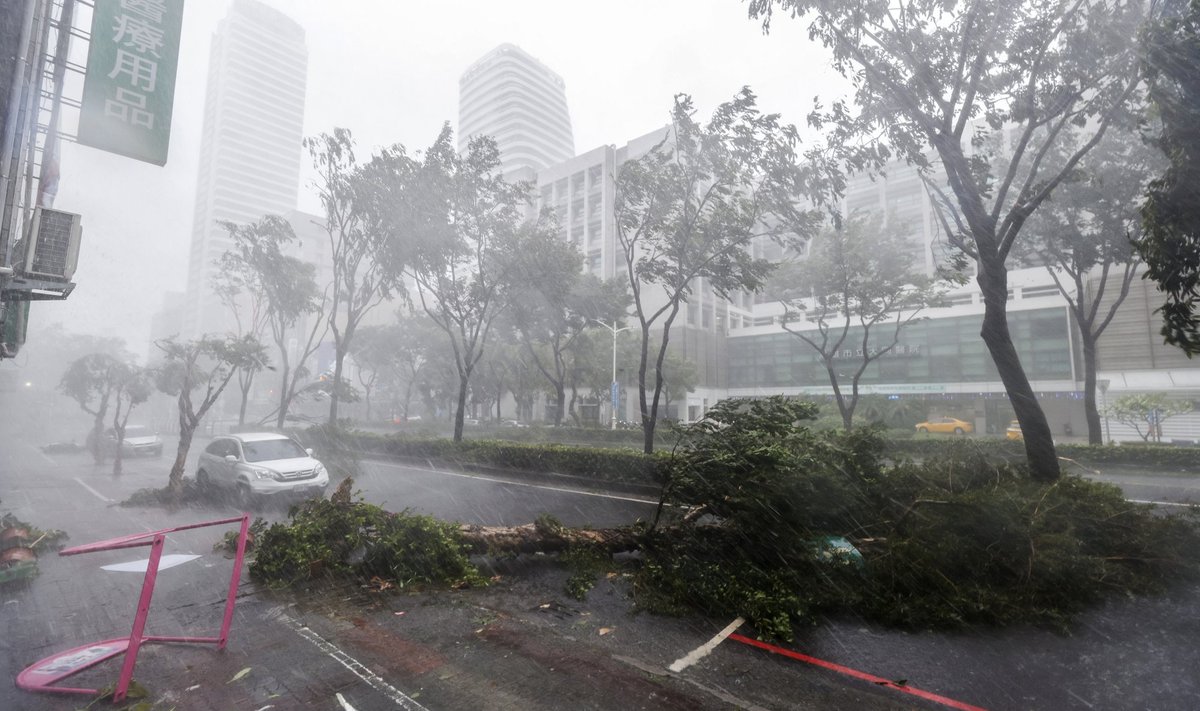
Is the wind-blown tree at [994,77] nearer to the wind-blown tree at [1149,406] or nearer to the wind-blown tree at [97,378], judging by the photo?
the wind-blown tree at [1149,406]

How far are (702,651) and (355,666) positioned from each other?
2901mm

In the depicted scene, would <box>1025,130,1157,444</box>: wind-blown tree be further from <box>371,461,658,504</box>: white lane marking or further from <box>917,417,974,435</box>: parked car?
<box>917,417,974,435</box>: parked car

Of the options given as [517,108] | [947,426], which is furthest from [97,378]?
[517,108]

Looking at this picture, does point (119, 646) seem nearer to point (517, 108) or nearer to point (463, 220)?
point (463, 220)

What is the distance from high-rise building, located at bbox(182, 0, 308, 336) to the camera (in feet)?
266

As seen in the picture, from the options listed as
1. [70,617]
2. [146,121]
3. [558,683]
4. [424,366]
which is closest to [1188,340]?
[558,683]

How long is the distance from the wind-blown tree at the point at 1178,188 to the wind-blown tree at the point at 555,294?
59.4 ft

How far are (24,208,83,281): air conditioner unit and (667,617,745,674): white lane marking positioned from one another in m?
7.56

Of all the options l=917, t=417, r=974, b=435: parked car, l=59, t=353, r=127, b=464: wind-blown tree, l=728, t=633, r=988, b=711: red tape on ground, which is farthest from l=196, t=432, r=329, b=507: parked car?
l=917, t=417, r=974, b=435: parked car

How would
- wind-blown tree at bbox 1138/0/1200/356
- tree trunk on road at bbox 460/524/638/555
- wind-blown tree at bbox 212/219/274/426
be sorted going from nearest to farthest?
wind-blown tree at bbox 1138/0/1200/356, tree trunk on road at bbox 460/524/638/555, wind-blown tree at bbox 212/219/274/426

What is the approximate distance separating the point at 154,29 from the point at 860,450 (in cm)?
1133

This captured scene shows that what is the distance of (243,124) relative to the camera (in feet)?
276

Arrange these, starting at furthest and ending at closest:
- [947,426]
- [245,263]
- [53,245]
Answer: [947,426]
[245,263]
[53,245]

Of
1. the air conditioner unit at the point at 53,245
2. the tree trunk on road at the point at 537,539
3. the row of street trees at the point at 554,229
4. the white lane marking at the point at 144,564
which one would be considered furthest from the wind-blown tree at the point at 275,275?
the tree trunk on road at the point at 537,539
